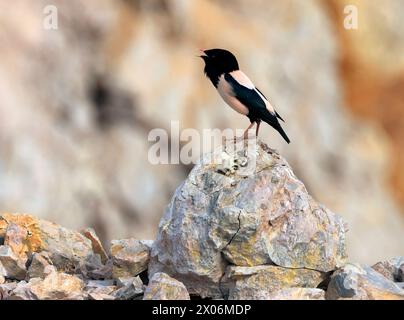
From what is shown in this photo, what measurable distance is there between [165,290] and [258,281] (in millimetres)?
777

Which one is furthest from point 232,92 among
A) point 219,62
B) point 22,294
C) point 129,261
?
point 22,294

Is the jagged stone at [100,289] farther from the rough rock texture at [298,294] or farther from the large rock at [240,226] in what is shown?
the rough rock texture at [298,294]

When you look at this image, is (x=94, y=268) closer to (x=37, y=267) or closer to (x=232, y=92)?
(x=37, y=267)

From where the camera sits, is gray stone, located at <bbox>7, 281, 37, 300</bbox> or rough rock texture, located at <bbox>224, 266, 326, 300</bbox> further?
gray stone, located at <bbox>7, 281, 37, 300</bbox>

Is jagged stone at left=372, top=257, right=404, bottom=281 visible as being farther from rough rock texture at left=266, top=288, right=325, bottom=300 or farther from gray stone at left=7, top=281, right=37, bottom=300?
gray stone at left=7, top=281, right=37, bottom=300

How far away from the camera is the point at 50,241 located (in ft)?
28.8

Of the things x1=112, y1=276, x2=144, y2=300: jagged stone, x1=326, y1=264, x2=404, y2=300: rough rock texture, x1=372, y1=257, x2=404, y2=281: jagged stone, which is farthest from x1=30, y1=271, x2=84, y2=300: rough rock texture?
x1=372, y1=257, x2=404, y2=281: jagged stone

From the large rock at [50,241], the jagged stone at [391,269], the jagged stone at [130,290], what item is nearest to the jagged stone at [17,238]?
the large rock at [50,241]

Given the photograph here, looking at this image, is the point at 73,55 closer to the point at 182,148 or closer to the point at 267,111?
the point at 182,148

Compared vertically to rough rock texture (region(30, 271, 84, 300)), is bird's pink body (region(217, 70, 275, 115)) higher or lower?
higher

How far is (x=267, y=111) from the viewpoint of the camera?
333 inches

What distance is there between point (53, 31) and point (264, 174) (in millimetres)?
13487

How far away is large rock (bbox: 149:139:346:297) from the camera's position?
7.27m

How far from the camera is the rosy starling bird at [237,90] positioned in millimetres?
8430
